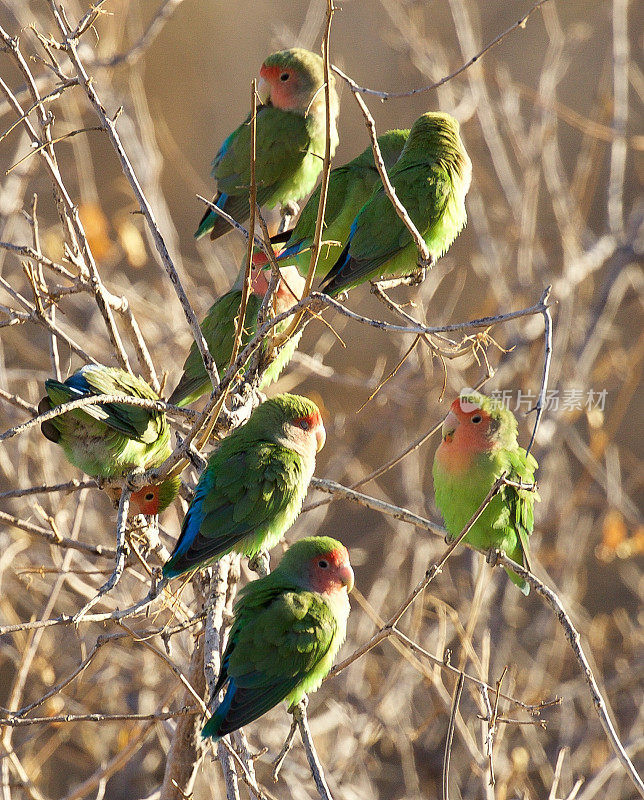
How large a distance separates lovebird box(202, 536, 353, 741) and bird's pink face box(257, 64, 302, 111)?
6.40ft

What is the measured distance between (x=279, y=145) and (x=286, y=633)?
1994 millimetres

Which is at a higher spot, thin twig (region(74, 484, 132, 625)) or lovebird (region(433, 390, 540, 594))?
thin twig (region(74, 484, 132, 625))

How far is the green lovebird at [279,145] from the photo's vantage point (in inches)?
134

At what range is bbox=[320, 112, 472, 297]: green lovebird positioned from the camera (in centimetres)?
275

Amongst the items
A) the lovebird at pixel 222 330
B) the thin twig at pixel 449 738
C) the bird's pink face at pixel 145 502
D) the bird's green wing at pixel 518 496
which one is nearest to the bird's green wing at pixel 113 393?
the bird's pink face at pixel 145 502

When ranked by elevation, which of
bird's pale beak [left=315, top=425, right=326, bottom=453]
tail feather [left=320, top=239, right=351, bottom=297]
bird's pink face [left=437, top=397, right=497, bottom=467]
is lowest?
bird's pink face [left=437, top=397, right=497, bottom=467]

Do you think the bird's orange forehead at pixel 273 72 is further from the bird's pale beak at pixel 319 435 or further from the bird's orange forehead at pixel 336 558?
the bird's orange forehead at pixel 336 558

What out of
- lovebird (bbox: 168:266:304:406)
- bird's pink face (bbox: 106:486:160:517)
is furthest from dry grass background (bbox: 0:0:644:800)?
bird's pink face (bbox: 106:486:160:517)

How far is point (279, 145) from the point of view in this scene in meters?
3.45

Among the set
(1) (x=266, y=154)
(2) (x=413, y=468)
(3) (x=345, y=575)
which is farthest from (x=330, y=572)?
(2) (x=413, y=468)

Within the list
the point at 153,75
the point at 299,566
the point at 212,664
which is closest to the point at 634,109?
the point at 153,75

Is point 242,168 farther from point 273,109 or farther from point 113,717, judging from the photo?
point 113,717

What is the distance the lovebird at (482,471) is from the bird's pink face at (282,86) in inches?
61.2

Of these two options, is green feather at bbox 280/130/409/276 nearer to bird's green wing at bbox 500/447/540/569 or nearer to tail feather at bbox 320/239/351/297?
tail feather at bbox 320/239/351/297
